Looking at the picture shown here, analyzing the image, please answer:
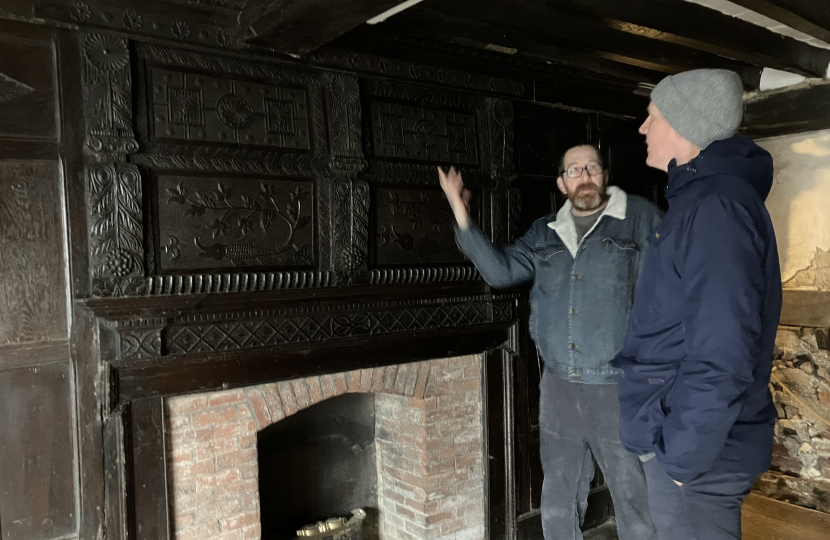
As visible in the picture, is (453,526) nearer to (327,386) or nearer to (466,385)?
(466,385)

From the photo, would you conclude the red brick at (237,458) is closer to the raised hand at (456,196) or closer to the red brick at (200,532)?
the red brick at (200,532)

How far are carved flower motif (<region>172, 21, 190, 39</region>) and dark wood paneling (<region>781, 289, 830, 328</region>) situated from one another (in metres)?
3.30

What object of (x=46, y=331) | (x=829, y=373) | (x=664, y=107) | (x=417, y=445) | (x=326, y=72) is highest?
(x=326, y=72)

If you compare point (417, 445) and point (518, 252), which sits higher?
point (518, 252)

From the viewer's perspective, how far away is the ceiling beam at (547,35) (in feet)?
7.77

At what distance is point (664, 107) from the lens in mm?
→ 1684

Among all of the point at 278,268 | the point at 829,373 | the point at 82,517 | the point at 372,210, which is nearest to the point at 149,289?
the point at 278,268

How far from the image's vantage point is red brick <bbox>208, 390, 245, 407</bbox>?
2.21 metres

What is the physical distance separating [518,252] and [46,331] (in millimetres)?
1815

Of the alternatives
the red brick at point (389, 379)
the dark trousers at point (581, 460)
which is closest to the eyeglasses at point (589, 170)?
the dark trousers at point (581, 460)

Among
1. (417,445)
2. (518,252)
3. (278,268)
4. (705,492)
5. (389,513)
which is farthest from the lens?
(389,513)

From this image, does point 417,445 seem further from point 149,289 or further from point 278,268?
point 149,289

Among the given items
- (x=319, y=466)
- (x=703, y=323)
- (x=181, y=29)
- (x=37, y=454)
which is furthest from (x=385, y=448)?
(x=181, y=29)

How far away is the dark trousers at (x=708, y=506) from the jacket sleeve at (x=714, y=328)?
73 millimetres
